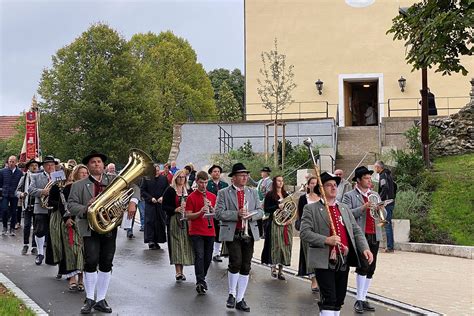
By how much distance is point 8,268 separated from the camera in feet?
42.0

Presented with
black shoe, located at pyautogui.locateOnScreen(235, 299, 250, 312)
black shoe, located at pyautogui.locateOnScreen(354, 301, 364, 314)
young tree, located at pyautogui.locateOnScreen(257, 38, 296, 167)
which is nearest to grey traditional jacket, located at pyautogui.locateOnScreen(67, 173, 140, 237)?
black shoe, located at pyautogui.locateOnScreen(235, 299, 250, 312)

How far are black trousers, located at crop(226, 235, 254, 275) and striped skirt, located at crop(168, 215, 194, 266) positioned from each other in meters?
1.94

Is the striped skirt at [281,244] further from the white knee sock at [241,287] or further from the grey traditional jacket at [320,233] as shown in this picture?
the grey traditional jacket at [320,233]

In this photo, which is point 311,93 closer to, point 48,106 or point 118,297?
point 48,106

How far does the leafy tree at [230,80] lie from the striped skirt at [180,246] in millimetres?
55233

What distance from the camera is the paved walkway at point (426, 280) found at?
10398 mm

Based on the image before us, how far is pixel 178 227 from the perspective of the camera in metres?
11.8

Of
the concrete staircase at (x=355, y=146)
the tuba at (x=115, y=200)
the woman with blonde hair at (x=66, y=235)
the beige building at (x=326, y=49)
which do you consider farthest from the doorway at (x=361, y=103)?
the tuba at (x=115, y=200)

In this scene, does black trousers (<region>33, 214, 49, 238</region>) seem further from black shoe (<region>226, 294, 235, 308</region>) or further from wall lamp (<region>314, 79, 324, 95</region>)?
wall lamp (<region>314, 79, 324, 95</region>)

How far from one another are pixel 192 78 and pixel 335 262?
4626cm

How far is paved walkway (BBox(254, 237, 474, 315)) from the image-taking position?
10.4 meters

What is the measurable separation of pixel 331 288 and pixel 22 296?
4.54 metres

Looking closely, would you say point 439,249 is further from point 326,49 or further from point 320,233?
point 326,49

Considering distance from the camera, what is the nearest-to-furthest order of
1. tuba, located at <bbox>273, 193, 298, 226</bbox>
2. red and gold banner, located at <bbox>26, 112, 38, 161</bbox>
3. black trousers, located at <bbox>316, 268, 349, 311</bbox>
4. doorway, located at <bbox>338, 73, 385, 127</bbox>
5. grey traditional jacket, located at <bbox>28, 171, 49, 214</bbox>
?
black trousers, located at <bbox>316, 268, 349, 311</bbox> < tuba, located at <bbox>273, 193, 298, 226</bbox> < grey traditional jacket, located at <bbox>28, 171, 49, 214</bbox> < red and gold banner, located at <bbox>26, 112, 38, 161</bbox> < doorway, located at <bbox>338, 73, 385, 127</bbox>
